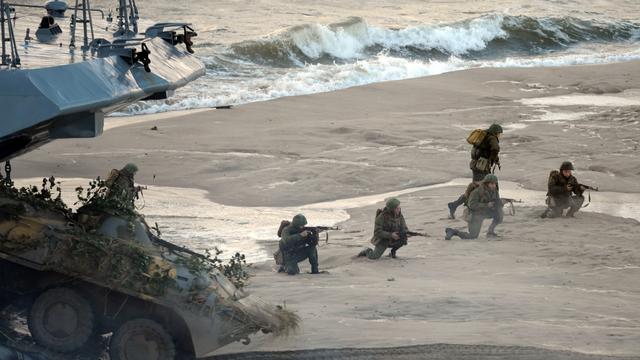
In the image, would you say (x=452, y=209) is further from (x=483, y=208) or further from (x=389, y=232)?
(x=389, y=232)

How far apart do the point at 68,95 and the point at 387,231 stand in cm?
662

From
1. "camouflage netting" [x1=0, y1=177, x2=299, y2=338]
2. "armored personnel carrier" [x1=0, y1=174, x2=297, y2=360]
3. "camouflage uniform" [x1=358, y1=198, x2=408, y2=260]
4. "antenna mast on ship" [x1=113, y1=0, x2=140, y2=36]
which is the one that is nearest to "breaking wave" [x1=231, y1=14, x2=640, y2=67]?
"camouflage uniform" [x1=358, y1=198, x2=408, y2=260]

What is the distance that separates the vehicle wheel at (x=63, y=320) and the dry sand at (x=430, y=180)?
1327mm

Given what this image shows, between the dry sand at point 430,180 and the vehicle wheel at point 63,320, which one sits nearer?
the vehicle wheel at point 63,320

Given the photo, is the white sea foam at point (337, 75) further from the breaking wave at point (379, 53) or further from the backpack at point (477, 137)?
the backpack at point (477, 137)

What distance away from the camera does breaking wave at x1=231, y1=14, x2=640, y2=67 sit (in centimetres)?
4141

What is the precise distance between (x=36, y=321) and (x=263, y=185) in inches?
435

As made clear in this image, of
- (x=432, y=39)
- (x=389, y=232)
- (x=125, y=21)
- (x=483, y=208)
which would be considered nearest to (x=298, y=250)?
(x=389, y=232)

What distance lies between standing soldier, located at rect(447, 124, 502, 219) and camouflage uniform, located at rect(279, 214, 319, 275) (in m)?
3.97

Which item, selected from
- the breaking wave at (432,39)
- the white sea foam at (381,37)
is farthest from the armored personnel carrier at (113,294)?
the white sea foam at (381,37)

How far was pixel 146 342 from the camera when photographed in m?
11.4

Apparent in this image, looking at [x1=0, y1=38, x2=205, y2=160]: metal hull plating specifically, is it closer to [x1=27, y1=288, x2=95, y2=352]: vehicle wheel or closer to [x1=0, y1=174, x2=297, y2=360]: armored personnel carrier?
[x1=0, y1=174, x2=297, y2=360]: armored personnel carrier

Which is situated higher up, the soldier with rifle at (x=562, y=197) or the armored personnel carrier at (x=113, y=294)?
the soldier with rifle at (x=562, y=197)

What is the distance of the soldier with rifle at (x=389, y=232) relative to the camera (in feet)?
55.9
